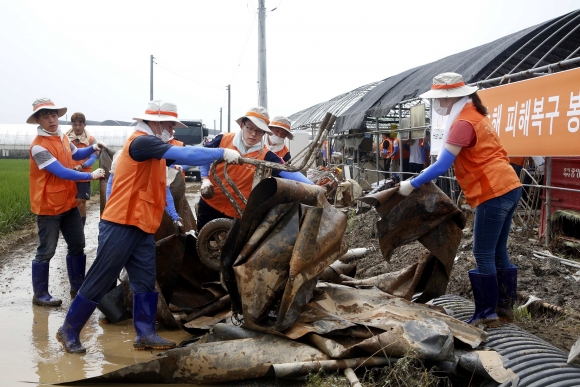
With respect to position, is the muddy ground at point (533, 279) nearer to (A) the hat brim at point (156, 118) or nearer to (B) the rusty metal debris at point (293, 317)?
(B) the rusty metal debris at point (293, 317)

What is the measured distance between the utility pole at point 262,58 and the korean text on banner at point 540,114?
7.19 meters

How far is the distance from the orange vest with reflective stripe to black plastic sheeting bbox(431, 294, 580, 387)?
4.09 metres

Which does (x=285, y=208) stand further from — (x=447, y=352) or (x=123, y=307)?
(x=123, y=307)

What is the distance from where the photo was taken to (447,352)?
122 inches

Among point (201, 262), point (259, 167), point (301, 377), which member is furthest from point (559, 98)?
point (301, 377)

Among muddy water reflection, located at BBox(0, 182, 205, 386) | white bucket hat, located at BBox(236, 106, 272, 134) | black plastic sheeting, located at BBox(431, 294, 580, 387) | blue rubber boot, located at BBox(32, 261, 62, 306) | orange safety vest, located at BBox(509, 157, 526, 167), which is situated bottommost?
muddy water reflection, located at BBox(0, 182, 205, 386)

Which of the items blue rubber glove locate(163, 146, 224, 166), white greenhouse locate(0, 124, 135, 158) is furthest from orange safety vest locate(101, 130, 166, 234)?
white greenhouse locate(0, 124, 135, 158)

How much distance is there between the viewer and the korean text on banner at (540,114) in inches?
231

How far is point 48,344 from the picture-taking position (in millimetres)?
4355

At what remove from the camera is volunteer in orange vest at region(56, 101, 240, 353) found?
4002 mm

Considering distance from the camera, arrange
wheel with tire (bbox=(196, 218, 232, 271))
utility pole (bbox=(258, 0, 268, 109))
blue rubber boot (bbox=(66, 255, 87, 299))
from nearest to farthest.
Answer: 1. wheel with tire (bbox=(196, 218, 232, 271))
2. blue rubber boot (bbox=(66, 255, 87, 299))
3. utility pole (bbox=(258, 0, 268, 109))

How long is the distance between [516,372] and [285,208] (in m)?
1.60

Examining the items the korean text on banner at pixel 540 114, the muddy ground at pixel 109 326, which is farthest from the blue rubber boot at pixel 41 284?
the korean text on banner at pixel 540 114

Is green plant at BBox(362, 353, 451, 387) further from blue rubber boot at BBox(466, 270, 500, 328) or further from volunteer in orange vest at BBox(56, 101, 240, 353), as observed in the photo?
volunteer in orange vest at BBox(56, 101, 240, 353)
